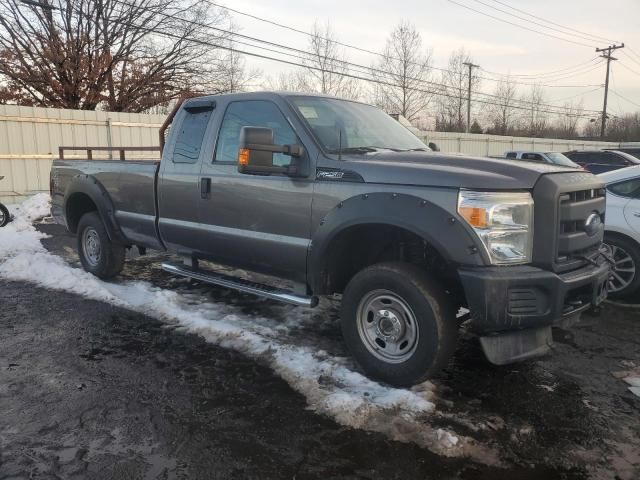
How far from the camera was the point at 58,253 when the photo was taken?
822 cm

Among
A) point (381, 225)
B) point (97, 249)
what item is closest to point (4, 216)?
point (97, 249)

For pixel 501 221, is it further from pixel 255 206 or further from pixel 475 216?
pixel 255 206

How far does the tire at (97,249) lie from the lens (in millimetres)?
6367

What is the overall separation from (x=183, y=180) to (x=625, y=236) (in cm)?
470

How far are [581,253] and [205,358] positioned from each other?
2876 mm

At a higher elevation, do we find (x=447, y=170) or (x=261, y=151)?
(x=261, y=151)

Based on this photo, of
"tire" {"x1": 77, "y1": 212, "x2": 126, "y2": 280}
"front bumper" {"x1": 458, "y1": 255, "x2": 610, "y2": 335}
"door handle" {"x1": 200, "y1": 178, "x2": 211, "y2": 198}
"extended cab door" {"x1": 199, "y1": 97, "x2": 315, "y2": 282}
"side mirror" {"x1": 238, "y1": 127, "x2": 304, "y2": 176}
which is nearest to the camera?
"front bumper" {"x1": 458, "y1": 255, "x2": 610, "y2": 335}

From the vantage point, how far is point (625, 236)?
5.86 meters

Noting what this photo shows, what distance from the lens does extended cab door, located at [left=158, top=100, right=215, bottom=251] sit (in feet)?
16.4

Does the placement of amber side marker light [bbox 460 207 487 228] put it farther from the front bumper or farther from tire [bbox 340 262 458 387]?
tire [bbox 340 262 458 387]

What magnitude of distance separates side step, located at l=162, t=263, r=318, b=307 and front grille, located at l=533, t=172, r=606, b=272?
1753mm

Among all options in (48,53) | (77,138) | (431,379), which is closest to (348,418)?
(431,379)

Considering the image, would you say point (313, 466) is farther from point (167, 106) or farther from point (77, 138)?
point (167, 106)

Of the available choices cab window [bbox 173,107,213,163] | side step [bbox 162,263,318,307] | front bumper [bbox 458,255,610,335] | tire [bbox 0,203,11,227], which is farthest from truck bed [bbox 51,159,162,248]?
tire [bbox 0,203,11,227]
